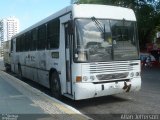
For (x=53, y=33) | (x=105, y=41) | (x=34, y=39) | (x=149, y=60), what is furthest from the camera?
(x=149, y=60)

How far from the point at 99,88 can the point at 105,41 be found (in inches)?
57.4

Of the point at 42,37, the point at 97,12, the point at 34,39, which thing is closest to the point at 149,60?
the point at 34,39

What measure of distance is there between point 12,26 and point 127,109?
103 meters

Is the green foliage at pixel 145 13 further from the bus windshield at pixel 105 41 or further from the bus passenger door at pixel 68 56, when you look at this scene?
the bus passenger door at pixel 68 56

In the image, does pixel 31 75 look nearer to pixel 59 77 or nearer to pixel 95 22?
pixel 59 77

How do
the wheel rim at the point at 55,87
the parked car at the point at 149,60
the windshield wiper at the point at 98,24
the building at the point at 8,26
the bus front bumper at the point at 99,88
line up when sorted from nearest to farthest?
the bus front bumper at the point at 99,88
the windshield wiper at the point at 98,24
the wheel rim at the point at 55,87
the parked car at the point at 149,60
the building at the point at 8,26

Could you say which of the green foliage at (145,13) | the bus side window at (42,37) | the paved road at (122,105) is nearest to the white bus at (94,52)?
the paved road at (122,105)

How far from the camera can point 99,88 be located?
1012 cm

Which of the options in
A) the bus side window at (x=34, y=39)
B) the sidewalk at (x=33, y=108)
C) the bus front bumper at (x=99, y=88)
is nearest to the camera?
the sidewalk at (x=33, y=108)

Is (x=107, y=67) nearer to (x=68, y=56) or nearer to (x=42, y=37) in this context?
(x=68, y=56)

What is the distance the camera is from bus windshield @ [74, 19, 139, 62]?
33.3ft

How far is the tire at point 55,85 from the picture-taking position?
1158 centimetres

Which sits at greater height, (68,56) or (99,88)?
(68,56)

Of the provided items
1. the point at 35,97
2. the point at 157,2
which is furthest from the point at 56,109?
the point at 157,2
